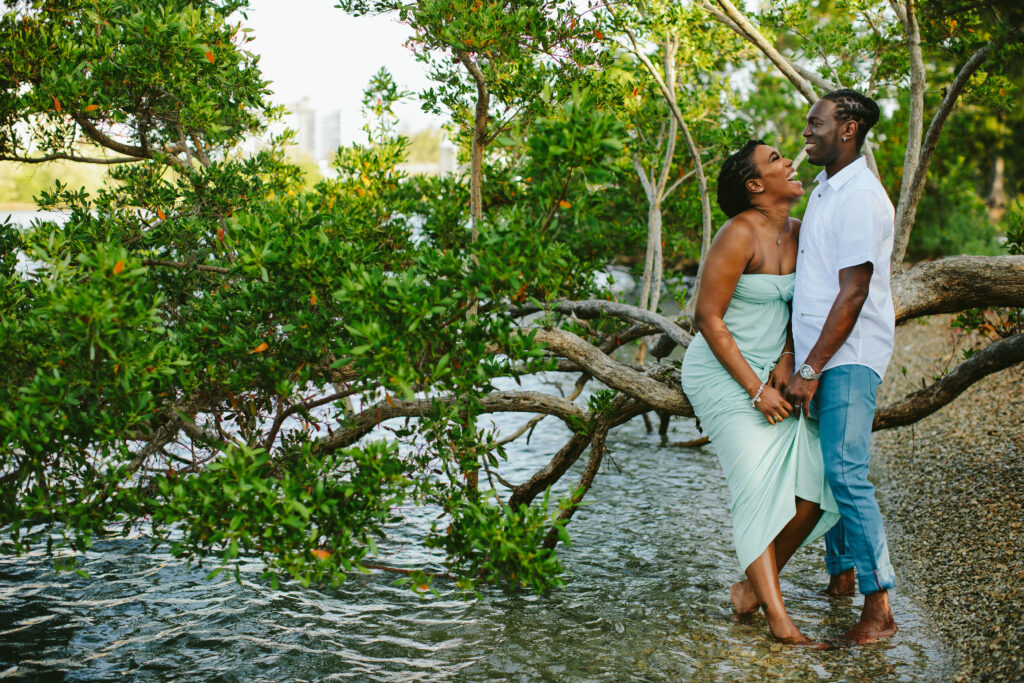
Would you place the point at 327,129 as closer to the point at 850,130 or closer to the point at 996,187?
the point at 996,187

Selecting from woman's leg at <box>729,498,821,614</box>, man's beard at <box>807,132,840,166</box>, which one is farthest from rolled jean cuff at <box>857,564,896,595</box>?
man's beard at <box>807,132,840,166</box>

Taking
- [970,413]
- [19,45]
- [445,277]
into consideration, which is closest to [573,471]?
[970,413]

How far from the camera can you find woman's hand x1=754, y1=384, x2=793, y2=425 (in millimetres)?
4047

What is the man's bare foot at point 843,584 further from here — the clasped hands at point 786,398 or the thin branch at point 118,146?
the thin branch at point 118,146

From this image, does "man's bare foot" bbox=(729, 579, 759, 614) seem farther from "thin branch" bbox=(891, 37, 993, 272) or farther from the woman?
"thin branch" bbox=(891, 37, 993, 272)

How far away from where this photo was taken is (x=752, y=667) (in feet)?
13.6

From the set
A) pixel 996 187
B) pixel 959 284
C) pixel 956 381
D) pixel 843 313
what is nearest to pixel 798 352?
pixel 843 313

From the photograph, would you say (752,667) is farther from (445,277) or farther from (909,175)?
(909,175)

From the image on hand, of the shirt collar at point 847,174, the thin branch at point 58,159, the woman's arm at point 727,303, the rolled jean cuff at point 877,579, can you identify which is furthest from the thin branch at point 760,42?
the thin branch at point 58,159

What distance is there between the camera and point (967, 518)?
567 cm

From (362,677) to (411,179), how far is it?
4370 millimetres

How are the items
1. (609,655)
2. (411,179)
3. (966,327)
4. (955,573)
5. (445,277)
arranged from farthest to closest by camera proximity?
1. (411,179)
2. (966,327)
3. (955,573)
4. (609,655)
5. (445,277)

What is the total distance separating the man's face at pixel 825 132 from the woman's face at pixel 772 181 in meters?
0.14

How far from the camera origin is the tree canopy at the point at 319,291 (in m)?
3.14
